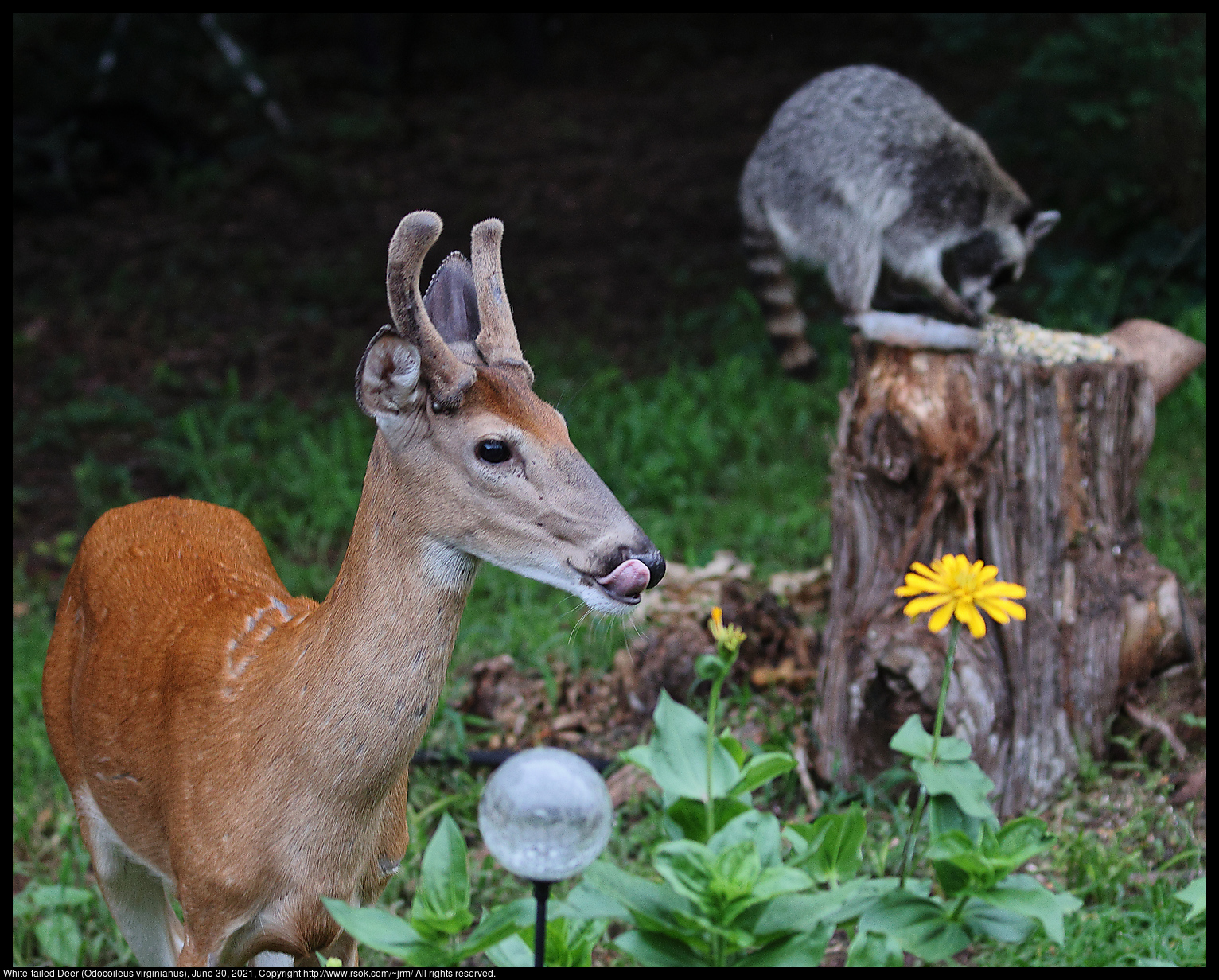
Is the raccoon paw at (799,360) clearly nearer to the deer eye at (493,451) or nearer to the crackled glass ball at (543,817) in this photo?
the deer eye at (493,451)

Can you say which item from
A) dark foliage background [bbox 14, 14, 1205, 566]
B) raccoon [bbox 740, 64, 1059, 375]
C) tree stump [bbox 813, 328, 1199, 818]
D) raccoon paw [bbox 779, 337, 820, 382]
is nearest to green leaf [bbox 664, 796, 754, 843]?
tree stump [bbox 813, 328, 1199, 818]

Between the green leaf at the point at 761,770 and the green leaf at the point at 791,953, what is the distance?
0.82 feet

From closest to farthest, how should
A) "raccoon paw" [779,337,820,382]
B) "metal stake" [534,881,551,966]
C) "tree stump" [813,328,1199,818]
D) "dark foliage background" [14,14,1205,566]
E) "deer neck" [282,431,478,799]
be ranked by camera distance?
"metal stake" [534,881,551,966], "deer neck" [282,431,478,799], "tree stump" [813,328,1199,818], "raccoon paw" [779,337,820,382], "dark foliage background" [14,14,1205,566]

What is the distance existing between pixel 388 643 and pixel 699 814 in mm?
611

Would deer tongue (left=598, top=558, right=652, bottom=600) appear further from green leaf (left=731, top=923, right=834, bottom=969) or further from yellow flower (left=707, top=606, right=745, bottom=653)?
green leaf (left=731, top=923, right=834, bottom=969)

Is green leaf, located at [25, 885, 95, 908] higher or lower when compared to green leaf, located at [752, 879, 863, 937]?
lower

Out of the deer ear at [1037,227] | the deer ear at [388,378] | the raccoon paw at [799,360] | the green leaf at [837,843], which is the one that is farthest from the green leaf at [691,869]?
the deer ear at [1037,227]

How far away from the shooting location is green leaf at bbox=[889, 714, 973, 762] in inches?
82.9

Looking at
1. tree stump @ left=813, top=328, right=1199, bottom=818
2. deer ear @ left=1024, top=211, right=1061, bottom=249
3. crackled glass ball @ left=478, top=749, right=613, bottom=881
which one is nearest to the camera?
crackled glass ball @ left=478, top=749, right=613, bottom=881

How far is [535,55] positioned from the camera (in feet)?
43.4

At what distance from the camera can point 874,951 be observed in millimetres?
2000

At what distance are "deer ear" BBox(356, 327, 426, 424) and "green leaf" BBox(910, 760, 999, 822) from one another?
1.04 metres

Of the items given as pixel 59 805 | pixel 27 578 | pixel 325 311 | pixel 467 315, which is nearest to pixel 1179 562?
pixel 467 315

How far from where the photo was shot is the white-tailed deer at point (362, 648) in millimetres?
2029
